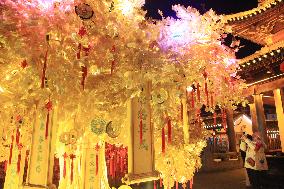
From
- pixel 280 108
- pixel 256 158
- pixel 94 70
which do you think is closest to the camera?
pixel 94 70

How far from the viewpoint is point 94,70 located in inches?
200

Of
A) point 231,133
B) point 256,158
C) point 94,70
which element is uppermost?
point 94,70

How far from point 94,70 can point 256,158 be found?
667cm

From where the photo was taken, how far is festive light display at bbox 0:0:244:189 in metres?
4.29

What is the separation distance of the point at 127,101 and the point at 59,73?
1.27m

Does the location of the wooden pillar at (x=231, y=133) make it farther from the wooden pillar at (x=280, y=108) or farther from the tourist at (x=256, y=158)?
the tourist at (x=256, y=158)

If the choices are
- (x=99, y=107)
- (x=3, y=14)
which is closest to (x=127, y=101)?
(x=99, y=107)

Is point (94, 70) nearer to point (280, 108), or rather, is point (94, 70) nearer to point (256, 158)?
point (256, 158)

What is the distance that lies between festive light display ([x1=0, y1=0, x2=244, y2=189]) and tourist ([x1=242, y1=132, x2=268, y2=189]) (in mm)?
4088

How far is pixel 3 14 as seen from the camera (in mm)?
4070

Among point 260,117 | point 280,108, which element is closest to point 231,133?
point 260,117

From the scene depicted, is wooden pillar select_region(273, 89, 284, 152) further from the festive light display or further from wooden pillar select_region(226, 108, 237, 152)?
the festive light display

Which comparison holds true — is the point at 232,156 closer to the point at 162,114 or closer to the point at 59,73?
the point at 162,114

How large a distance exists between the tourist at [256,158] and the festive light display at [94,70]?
4088 millimetres
